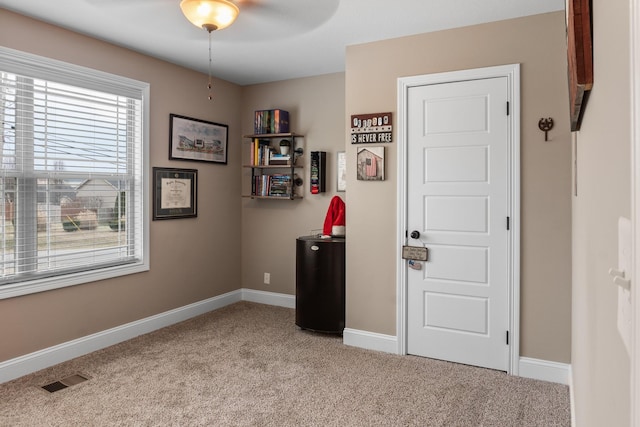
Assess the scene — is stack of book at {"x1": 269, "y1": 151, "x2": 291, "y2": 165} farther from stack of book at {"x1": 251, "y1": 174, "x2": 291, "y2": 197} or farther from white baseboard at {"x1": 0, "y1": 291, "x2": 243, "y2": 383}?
white baseboard at {"x1": 0, "y1": 291, "x2": 243, "y2": 383}

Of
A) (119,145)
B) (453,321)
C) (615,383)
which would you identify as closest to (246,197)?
(119,145)

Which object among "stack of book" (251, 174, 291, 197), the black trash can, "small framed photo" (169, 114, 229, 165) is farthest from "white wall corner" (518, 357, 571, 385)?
"small framed photo" (169, 114, 229, 165)

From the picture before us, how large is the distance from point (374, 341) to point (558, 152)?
2.00 m

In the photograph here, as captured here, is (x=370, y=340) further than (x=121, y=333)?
No

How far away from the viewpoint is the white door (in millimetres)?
3156

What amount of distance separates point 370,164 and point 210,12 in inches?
66.2

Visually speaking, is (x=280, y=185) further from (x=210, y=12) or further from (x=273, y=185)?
(x=210, y=12)

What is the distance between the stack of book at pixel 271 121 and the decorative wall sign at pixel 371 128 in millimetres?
1239

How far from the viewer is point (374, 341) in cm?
362

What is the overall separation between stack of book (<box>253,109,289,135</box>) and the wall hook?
2.58 m

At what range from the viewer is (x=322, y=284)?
3.90 metres

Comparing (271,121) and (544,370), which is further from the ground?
(271,121)

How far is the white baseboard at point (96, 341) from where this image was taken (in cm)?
305

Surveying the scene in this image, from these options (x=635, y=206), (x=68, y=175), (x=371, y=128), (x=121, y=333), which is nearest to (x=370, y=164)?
(x=371, y=128)
